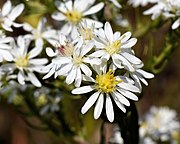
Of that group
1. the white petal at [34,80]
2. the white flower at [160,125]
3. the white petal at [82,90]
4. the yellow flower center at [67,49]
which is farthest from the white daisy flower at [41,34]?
the white flower at [160,125]

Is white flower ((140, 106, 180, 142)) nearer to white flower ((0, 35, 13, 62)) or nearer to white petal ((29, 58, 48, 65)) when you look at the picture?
white petal ((29, 58, 48, 65))

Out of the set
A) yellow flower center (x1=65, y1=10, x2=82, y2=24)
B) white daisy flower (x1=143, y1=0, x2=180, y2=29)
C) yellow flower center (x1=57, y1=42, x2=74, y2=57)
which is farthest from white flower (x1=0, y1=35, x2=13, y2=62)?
white daisy flower (x1=143, y1=0, x2=180, y2=29)

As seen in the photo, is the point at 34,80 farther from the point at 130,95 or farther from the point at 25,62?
the point at 130,95

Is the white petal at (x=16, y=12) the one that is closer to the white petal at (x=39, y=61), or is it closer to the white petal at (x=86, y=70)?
the white petal at (x=39, y=61)

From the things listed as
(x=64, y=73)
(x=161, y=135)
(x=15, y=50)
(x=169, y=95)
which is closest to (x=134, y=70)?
(x=64, y=73)

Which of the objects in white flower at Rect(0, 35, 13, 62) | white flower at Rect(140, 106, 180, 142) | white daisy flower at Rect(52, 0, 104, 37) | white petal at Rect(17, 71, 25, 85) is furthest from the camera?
white flower at Rect(140, 106, 180, 142)
